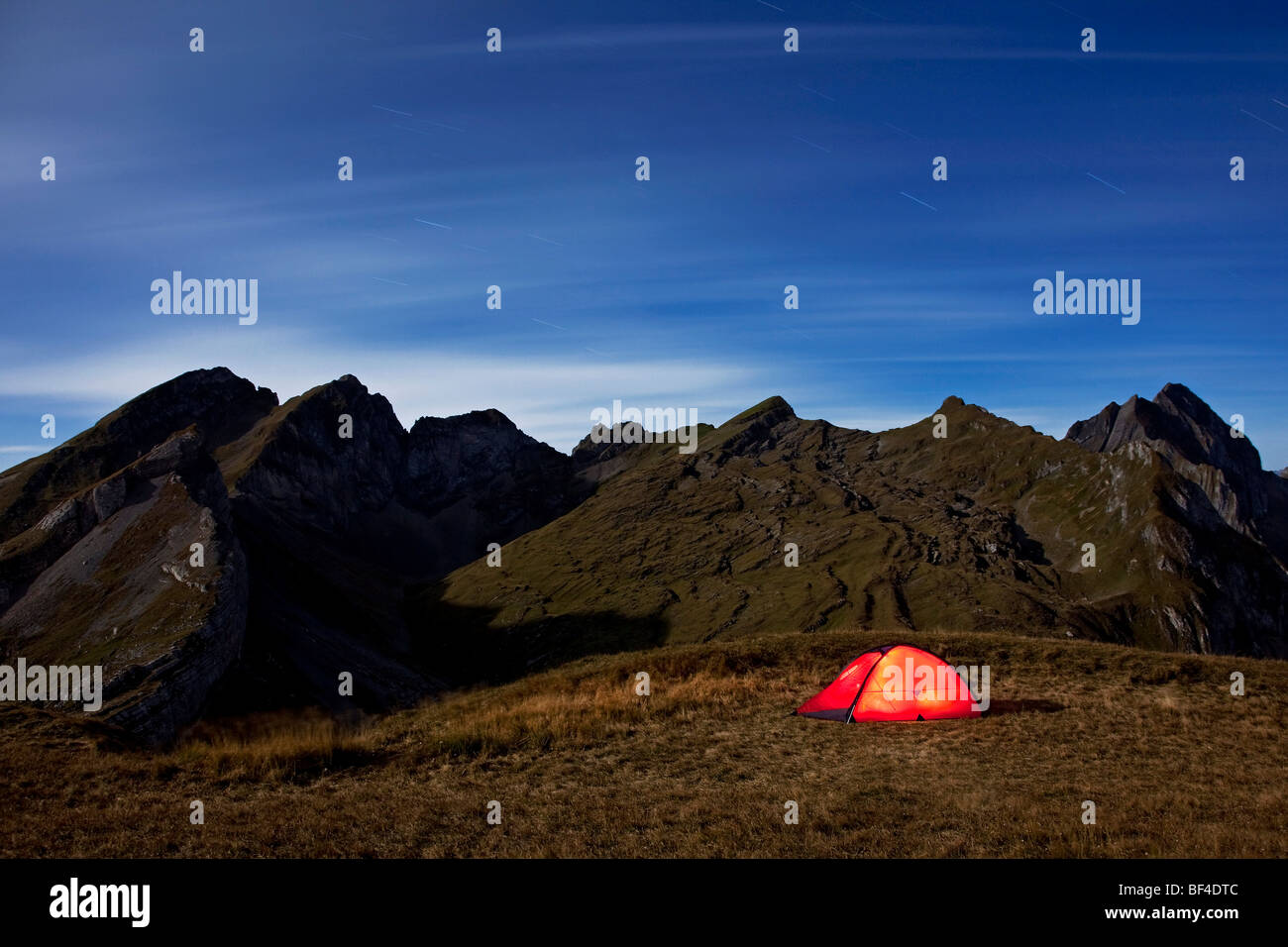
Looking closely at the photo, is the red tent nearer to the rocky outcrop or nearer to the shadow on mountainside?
the rocky outcrop

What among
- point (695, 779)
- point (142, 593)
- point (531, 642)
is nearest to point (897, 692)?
point (695, 779)

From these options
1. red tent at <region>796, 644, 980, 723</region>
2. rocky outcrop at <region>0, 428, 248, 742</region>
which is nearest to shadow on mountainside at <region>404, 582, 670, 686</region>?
rocky outcrop at <region>0, 428, 248, 742</region>

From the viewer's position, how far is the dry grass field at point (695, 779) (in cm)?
1223

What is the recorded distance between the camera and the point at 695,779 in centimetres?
1652

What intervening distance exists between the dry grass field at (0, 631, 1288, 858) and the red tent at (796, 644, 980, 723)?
2.48ft

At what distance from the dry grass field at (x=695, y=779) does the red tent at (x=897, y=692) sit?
0.76m

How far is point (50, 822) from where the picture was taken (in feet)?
42.1

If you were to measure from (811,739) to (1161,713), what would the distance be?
10.6 meters

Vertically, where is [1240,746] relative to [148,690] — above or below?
above

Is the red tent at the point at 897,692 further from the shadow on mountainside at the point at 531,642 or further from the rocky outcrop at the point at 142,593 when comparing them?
the shadow on mountainside at the point at 531,642

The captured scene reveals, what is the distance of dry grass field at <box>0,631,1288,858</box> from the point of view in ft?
40.1

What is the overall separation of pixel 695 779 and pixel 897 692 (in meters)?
8.82
